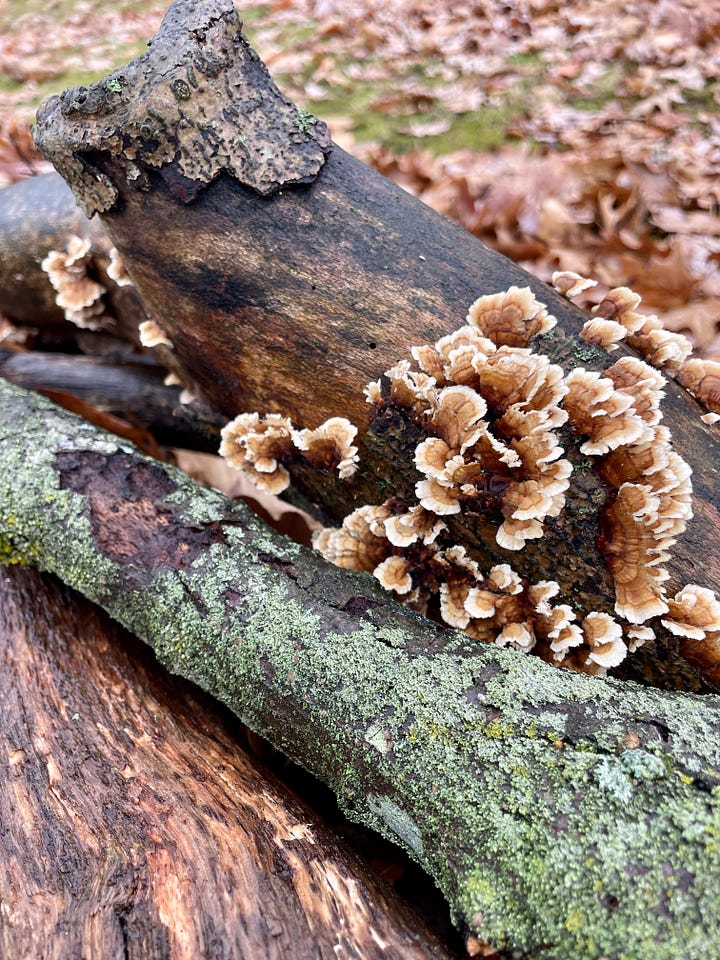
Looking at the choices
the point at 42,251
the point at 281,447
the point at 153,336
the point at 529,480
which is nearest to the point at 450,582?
the point at 529,480

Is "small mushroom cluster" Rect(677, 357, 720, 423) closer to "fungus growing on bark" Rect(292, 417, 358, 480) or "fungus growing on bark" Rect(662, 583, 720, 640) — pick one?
"fungus growing on bark" Rect(662, 583, 720, 640)

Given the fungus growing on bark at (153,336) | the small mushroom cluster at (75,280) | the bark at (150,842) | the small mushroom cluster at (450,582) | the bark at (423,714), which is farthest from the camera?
the small mushroom cluster at (75,280)

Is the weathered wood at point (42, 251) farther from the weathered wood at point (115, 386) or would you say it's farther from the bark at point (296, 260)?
the bark at point (296, 260)

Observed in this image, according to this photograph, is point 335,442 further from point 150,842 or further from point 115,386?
point 115,386

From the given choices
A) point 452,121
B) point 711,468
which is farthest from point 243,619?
point 452,121

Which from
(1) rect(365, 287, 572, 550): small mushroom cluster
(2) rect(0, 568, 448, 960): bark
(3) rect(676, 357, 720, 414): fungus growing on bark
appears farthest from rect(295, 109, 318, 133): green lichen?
(2) rect(0, 568, 448, 960): bark

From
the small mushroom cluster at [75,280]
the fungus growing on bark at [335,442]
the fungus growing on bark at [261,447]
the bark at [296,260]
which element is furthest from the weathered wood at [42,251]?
the fungus growing on bark at [335,442]
